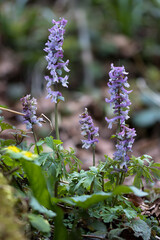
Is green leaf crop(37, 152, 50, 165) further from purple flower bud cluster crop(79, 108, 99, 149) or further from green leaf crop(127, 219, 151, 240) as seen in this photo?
green leaf crop(127, 219, 151, 240)

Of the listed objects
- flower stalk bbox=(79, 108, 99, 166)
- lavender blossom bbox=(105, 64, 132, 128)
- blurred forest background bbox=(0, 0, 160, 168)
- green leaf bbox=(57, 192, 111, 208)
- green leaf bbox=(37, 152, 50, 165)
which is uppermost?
blurred forest background bbox=(0, 0, 160, 168)

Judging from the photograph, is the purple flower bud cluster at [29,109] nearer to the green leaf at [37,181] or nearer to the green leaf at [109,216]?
the green leaf at [37,181]

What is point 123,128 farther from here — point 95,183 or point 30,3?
point 30,3

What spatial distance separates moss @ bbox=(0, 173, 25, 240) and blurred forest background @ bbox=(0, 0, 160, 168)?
A: 3.68 metres

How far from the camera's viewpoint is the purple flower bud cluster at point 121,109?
1459 mm

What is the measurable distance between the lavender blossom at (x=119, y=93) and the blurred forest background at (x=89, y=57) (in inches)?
129

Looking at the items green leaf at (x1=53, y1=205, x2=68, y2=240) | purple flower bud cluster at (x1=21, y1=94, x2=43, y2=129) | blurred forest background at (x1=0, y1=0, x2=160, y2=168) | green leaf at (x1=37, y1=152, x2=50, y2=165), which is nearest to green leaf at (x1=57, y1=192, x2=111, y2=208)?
green leaf at (x1=53, y1=205, x2=68, y2=240)

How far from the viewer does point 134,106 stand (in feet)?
19.8

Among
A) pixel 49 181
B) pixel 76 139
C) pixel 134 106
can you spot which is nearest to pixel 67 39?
pixel 134 106

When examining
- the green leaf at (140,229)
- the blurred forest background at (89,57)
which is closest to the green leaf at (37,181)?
the green leaf at (140,229)

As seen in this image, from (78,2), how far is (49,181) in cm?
883

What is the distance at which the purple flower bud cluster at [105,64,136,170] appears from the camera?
1.46 metres

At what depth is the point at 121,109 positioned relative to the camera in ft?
4.96

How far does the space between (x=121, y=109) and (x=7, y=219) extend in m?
0.81
